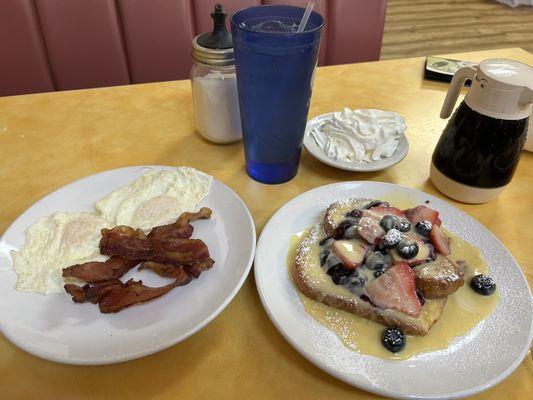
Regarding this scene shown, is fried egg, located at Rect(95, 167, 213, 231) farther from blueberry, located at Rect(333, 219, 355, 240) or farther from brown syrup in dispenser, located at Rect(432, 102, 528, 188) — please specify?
brown syrup in dispenser, located at Rect(432, 102, 528, 188)

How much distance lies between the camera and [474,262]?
937mm

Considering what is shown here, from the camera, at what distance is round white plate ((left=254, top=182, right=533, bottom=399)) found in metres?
0.71

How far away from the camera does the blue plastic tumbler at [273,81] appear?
96 centimetres

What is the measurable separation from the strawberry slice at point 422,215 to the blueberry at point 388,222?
0.20 feet

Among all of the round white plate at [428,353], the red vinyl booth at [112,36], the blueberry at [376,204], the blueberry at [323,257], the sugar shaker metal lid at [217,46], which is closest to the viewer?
the round white plate at [428,353]

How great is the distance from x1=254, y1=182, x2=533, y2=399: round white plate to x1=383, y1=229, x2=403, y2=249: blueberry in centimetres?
21

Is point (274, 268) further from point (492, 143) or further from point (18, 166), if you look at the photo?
point (18, 166)

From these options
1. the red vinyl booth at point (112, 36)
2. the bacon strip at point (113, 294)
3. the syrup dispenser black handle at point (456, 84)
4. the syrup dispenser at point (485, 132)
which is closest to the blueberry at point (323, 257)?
the bacon strip at point (113, 294)

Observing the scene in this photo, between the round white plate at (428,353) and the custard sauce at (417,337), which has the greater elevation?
the round white plate at (428,353)

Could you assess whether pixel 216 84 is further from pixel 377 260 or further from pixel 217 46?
pixel 377 260

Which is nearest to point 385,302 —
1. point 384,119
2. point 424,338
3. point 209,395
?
point 424,338

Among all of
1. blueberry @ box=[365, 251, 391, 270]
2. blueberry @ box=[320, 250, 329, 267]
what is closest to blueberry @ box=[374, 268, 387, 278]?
blueberry @ box=[365, 251, 391, 270]

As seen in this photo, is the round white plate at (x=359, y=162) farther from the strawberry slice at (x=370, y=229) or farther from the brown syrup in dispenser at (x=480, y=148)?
the strawberry slice at (x=370, y=229)

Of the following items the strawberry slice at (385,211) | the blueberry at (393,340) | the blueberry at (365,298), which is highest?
the strawberry slice at (385,211)
